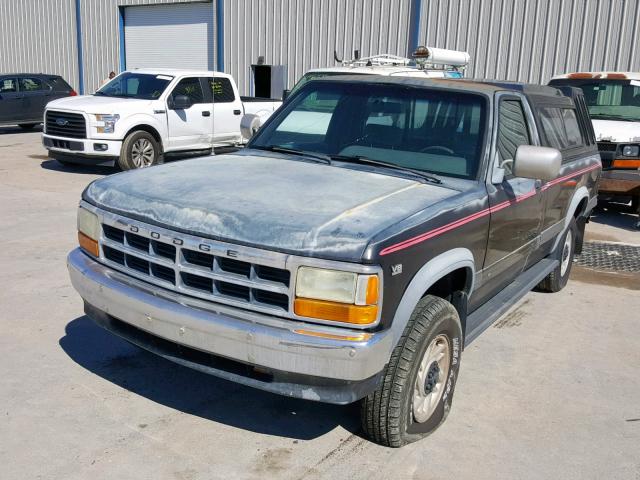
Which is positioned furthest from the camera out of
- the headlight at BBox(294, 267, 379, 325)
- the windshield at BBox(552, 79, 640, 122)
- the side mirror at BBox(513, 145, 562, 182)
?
the windshield at BBox(552, 79, 640, 122)

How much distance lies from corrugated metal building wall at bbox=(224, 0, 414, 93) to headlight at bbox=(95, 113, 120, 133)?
24.7ft

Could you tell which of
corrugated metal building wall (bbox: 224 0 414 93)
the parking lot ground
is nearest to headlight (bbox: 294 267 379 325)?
the parking lot ground

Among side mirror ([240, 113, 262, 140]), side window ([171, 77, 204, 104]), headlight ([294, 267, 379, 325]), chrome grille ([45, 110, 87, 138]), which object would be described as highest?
side mirror ([240, 113, 262, 140])

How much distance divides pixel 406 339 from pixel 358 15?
14826 millimetres

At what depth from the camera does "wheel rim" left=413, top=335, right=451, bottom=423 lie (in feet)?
11.3

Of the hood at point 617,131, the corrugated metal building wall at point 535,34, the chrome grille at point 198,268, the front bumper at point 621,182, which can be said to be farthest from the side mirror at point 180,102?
the chrome grille at point 198,268

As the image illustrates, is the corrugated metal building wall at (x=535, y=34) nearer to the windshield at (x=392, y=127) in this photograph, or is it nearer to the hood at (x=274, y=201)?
the windshield at (x=392, y=127)

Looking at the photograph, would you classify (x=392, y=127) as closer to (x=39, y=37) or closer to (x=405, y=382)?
(x=405, y=382)

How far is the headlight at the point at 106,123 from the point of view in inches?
444

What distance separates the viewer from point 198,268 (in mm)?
3133

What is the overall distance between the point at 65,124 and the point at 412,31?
8381 millimetres

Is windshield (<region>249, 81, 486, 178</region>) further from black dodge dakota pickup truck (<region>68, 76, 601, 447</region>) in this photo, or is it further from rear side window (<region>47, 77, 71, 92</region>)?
rear side window (<region>47, 77, 71, 92</region>)

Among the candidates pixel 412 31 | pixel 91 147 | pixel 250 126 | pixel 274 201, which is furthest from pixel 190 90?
pixel 274 201

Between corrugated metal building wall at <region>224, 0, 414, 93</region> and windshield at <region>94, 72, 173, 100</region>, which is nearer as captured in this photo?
windshield at <region>94, 72, 173, 100</region>
